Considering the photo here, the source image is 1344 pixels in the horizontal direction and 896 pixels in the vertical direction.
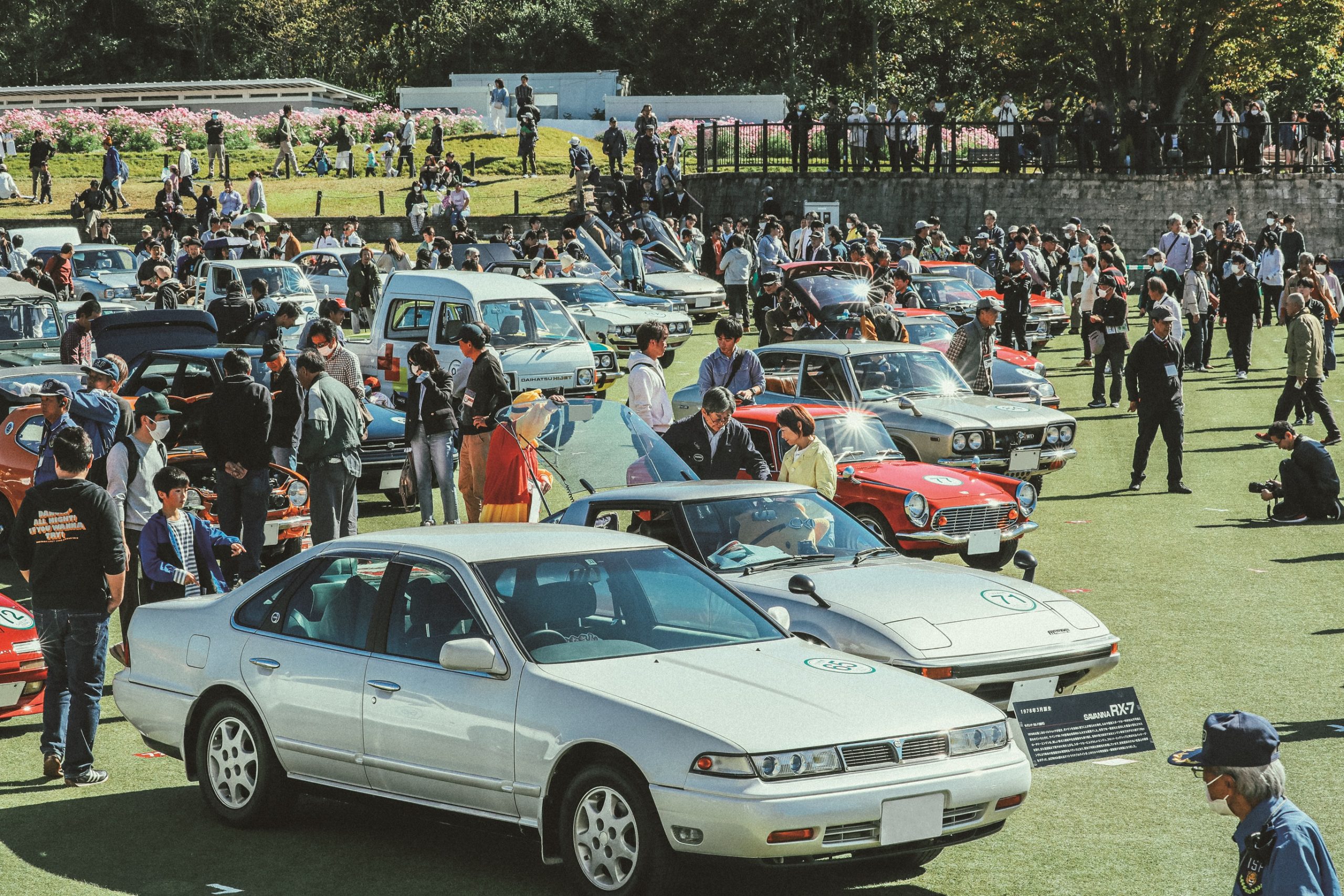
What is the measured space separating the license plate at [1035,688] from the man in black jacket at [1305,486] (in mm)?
7632

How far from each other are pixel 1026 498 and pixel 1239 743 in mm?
8543

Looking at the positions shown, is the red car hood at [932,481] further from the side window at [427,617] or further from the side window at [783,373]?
the side window at [427,617]

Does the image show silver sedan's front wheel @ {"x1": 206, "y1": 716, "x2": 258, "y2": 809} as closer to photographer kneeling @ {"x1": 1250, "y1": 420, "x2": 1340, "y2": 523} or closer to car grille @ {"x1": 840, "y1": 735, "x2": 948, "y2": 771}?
car grille @ {"x1": 840, "y1": 735, "x2": 948, "y2": 771}

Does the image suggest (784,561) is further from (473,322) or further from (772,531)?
(473,322)

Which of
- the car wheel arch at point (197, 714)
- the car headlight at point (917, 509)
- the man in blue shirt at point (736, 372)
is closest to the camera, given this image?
the car wheel arch at point (197, 714)

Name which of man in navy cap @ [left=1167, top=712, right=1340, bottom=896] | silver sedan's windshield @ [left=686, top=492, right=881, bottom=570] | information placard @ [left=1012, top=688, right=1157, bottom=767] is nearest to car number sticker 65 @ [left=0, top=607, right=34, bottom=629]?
silver sedan's windshield @ [left=686, top=492, right=881, bottom=570]

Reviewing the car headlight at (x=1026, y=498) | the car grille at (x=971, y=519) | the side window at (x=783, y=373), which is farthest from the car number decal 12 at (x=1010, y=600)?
the side window at (x=783, y=373)

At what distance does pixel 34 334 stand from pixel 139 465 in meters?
9.98

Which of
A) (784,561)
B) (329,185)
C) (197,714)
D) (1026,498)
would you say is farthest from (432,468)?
(329,185)

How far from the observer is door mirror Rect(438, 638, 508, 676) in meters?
6.08

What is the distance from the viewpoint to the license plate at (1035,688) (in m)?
7.63

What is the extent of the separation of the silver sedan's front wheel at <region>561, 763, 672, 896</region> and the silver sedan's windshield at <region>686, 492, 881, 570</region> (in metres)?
3.00

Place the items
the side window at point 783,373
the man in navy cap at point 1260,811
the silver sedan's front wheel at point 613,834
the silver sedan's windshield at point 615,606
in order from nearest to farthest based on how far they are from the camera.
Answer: the man in navy cap at point 1260,811 → the silver sedan's front wheel at point 613,834 → the silver sedan's windshield at point 615,606 → the side window at point 783,373

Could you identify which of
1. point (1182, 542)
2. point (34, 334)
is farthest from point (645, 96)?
point (1182, 542)
